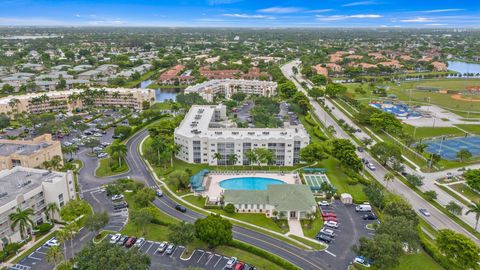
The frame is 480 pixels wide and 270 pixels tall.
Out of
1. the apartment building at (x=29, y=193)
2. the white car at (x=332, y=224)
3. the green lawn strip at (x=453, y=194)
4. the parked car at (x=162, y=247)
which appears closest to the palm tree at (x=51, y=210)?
the apartment building at (x=29, y=193)

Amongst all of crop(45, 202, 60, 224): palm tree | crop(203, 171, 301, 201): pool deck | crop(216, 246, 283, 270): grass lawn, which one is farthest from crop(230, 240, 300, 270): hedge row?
crop(45, 202, 60, 224): palm tree

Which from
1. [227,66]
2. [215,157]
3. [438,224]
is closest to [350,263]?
[438,224]

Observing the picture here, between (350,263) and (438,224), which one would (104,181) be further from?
(438,224)

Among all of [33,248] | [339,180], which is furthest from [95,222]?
[339,180]

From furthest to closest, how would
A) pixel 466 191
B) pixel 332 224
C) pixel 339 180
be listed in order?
pixel 339 180 → pixel 466 191 → pixel 332 224

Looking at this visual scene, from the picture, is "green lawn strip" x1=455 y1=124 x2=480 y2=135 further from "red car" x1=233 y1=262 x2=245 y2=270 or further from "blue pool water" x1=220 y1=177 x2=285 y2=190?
"red car" x1=233 y1=262 x2=245 y2=270

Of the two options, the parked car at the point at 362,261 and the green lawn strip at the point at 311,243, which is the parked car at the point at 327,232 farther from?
the parked car at the point at 362,261

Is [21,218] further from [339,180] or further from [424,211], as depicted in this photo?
[424,211]
